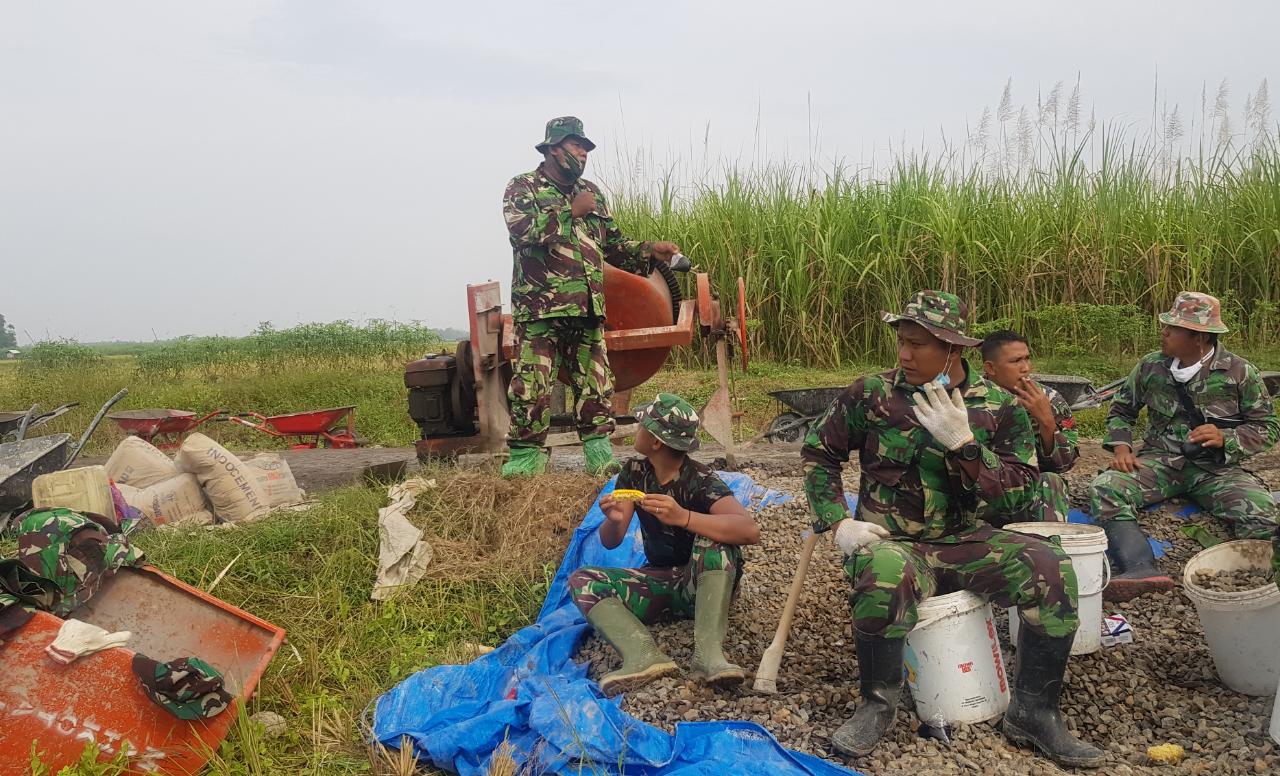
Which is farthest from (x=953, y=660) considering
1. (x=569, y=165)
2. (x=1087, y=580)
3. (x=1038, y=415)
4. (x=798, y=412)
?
(x=798, y=412)

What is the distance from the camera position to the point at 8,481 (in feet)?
15.3

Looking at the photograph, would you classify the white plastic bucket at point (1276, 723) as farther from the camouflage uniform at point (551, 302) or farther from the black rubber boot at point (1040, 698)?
the camouflage uniform at point (551, 302)

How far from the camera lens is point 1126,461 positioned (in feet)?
14.9

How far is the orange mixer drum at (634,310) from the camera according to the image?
6.27 metres

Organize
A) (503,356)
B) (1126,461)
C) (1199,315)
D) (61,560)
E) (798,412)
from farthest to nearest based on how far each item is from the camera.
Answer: (798,412), (503,356), (1126,461), (1199,315), (61,560)

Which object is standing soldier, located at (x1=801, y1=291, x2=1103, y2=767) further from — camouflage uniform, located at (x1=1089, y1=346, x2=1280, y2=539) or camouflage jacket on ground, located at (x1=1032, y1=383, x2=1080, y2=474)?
camouflage uniform, located at (x1=1089, y1=346, x2=1280, y2=539)

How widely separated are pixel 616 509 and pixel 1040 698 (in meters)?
1.43

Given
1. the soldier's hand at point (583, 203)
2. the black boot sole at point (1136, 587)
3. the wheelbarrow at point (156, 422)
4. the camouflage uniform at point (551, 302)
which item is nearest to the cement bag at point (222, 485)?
the camouflage uniform at point (551, 302)

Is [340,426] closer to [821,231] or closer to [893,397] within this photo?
[821,231]

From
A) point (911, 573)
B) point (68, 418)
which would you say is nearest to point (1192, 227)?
point (911, 573)

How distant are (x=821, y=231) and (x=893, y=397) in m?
7.43

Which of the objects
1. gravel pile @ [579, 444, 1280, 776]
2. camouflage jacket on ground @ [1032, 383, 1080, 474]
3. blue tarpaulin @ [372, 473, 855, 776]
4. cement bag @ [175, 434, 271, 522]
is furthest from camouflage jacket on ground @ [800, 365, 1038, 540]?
cement bag @ [175, 434, 271, 522]

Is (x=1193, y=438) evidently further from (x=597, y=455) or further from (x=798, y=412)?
(x=798, y=412)

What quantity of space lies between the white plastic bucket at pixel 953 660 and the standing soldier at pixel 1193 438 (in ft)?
5.34
